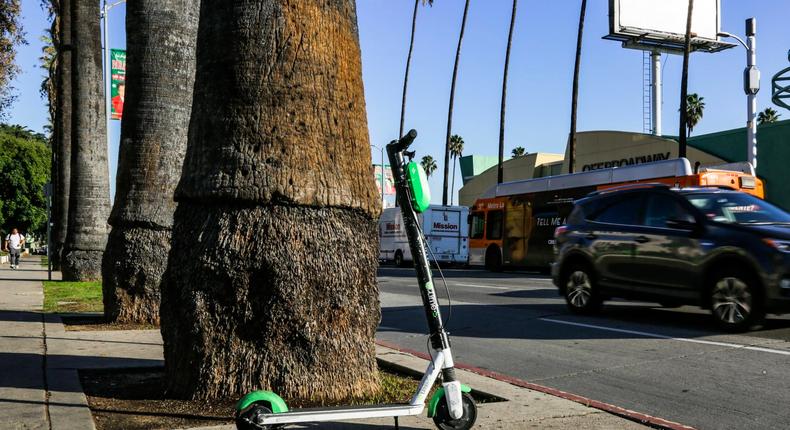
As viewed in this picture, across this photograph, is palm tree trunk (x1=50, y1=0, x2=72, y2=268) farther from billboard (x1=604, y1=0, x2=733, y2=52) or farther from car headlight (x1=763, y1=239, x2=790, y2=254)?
billboard (x1=604, y1=0, x2=733, y2=52)

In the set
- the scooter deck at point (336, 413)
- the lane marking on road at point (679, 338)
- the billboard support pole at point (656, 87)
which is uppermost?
the billboard support pole at point (656, 87)

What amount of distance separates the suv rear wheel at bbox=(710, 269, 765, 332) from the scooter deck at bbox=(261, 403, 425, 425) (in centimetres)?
651

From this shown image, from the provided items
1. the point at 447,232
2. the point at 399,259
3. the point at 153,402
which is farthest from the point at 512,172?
the point at 153,402

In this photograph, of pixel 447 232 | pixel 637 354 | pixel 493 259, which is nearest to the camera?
pixel 637 354

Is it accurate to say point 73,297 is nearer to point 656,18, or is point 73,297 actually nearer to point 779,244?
point 779,244

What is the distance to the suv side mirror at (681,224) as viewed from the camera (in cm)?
978

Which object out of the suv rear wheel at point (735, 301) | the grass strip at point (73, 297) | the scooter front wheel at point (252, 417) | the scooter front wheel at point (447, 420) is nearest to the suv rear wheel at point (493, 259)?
the grass strip at point (73, 297)

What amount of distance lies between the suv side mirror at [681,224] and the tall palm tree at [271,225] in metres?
5.98

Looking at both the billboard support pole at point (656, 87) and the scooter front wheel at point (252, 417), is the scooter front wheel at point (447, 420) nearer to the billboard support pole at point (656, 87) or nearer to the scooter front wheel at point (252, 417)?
the scooter front wheel at point (252, 417)

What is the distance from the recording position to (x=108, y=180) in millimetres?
17797

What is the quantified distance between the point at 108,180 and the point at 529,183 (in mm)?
13845

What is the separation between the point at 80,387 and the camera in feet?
18.0

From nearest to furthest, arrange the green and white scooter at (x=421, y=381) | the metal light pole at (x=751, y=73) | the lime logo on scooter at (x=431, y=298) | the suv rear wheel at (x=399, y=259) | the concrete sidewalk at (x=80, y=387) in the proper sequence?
the green and white scooter at (x=421, y=381), the lime logo on scooter at (x=431, y=298), the concrete sidewalk at (x=80, y=387), the metal light pole at (x=751, y=73), the suv rear wheel at (x=399, y=259)

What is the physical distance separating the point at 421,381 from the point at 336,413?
20.6 inches
